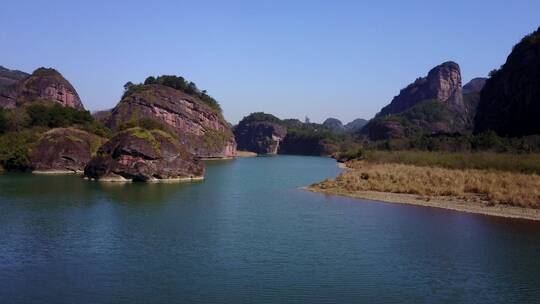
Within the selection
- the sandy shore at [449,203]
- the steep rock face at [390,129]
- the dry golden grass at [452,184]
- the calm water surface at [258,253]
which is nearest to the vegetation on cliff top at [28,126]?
the calm water surface at [258,253]

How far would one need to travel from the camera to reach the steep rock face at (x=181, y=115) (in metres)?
130

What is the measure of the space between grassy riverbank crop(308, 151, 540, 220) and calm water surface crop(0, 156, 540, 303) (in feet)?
13.3

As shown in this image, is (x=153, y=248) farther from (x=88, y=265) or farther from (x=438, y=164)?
(x=438, y=164)

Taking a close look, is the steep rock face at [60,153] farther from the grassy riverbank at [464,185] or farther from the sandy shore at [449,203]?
the sandy shore at [449,203]

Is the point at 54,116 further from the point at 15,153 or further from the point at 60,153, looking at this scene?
the point at 60,153

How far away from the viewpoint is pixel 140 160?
201 feet

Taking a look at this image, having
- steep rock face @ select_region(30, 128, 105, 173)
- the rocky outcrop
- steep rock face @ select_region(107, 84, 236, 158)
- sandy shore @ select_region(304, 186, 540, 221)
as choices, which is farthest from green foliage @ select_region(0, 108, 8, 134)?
sandy shore @ select_region(304, 186, 540, 221)

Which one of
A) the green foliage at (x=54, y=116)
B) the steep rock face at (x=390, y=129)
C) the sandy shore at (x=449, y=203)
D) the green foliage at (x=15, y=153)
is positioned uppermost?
the steep rock face at (x=390, y=129)

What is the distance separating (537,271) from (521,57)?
9283cm

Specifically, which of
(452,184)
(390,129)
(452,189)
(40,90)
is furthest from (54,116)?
(390,129)

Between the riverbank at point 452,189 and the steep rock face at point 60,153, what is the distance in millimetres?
36745

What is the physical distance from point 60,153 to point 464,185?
53742mm

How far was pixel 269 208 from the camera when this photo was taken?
132 ft

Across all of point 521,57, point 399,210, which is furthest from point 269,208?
point 521,57
